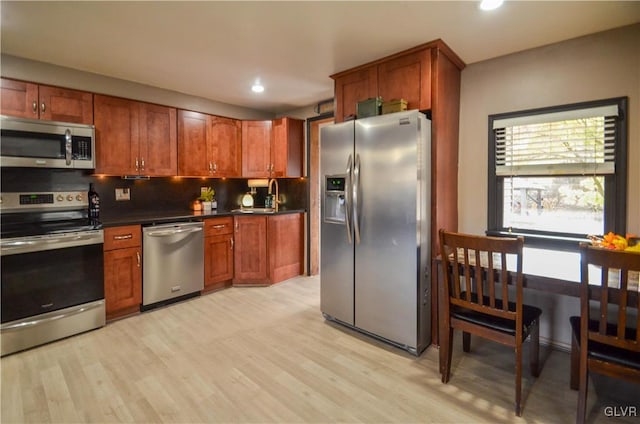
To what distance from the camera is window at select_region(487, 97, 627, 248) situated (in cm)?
225

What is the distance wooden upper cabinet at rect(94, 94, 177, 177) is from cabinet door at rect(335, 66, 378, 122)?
202 cm

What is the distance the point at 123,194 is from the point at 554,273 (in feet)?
13.4

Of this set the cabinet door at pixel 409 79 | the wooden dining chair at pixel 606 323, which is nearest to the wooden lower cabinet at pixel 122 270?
the cabinet door at pixel 409 79

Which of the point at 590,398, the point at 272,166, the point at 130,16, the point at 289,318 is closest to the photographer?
the point at 590,398

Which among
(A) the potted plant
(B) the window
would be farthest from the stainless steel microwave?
(B) the window

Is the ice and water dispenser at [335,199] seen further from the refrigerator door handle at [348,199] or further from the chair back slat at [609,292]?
the chair back slat at [609,292]

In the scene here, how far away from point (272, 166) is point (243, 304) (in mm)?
1917

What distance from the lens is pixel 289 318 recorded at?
122 inches

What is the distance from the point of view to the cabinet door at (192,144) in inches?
147

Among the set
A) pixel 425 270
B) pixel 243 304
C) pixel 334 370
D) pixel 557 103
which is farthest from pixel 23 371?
pixel 557 103

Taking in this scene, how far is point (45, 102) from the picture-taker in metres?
2.80

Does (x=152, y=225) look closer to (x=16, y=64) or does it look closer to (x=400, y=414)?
(x=16, y=64)

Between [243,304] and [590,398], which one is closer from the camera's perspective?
[590,398]

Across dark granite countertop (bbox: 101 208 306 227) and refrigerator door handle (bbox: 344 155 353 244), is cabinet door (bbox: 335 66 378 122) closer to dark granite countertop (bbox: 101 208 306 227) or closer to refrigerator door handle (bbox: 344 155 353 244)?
refrigerator door handle (bbox: 344 155 353 244)
